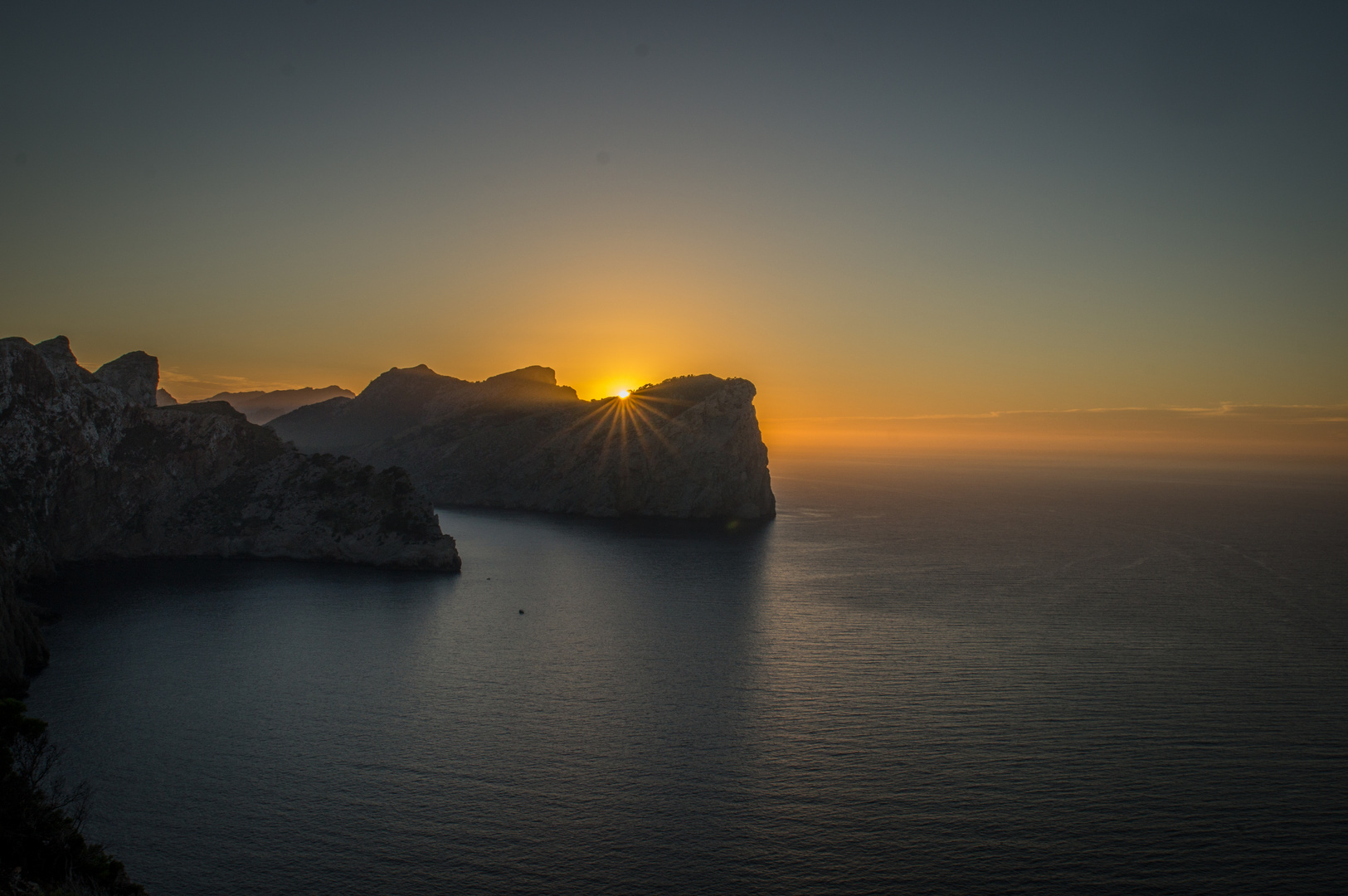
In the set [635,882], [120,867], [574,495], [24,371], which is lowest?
[635,882]

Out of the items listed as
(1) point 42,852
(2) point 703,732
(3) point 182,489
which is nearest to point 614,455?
(3) point 182,489

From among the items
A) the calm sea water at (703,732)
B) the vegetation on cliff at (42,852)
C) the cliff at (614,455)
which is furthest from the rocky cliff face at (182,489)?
the vegetation on cliff at (42,852)

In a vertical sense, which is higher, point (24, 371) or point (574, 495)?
point (24, 371)

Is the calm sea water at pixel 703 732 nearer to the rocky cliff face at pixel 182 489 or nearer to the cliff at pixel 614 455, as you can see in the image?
the rocky cliff face at pixel 182 489

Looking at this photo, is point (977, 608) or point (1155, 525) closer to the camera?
point (977, 608)

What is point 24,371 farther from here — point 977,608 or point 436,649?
point 977,608

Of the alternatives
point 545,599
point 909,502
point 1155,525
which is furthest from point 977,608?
point 909,502

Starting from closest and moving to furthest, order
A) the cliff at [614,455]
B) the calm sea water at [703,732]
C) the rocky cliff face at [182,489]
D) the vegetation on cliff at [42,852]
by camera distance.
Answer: the vegetation on cliff at [42,852] → the calm sea water at [703,732] → the rocky cliff face at [182,489] → the cliff at [614,455]
